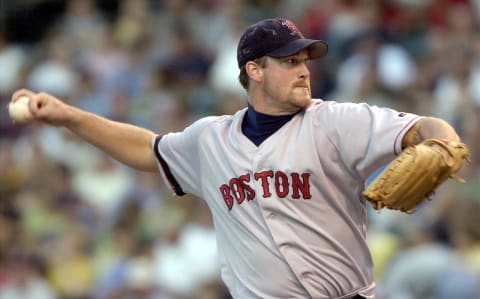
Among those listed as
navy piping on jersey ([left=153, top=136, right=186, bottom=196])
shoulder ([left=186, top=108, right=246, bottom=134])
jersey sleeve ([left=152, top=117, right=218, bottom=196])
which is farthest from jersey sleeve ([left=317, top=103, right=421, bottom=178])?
navy piping on jersey ([left=153, top=136, right=186, bottom=196])

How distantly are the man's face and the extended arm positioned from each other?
30.8 inches

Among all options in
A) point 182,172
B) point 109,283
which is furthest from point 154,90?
point 182,172

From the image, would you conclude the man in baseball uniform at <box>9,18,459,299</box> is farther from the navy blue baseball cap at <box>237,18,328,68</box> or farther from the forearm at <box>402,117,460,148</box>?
the forearm at <box>402,117,460,148</box>

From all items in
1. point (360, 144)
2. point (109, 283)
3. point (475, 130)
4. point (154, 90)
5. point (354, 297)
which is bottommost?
point (109, 283)

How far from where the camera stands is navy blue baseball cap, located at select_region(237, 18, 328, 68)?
529 cm

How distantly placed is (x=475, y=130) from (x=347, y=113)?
3.64 m

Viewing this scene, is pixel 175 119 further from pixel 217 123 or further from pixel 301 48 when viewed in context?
pixel 301 48

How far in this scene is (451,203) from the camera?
26.9 feet

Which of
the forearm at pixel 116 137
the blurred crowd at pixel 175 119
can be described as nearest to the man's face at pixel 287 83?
the forearm at pixel 116 137

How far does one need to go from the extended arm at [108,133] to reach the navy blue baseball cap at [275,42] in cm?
74

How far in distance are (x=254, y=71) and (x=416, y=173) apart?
1.06 m

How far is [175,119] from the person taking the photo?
419 inches

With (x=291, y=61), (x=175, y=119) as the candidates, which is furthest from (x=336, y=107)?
(x=175, y=119)

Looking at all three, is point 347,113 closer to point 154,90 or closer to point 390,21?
point 390,21
